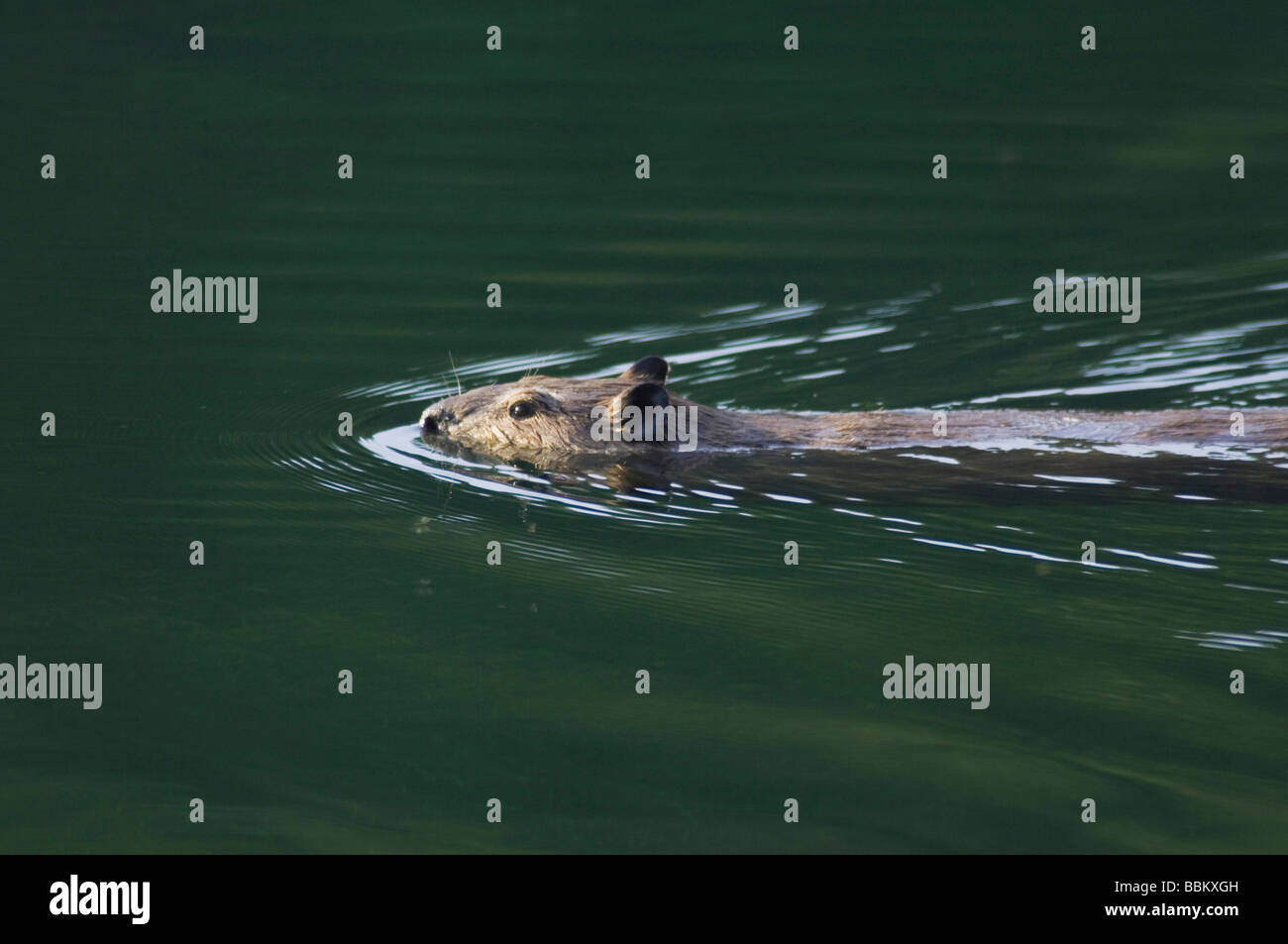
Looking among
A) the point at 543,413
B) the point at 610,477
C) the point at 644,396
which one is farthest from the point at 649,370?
the point at 610,477

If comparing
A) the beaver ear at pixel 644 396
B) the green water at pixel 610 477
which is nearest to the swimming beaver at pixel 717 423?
the beaver ear at pixel 644 396

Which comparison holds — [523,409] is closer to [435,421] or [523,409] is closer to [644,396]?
[435,421]

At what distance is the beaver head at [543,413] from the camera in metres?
9.38

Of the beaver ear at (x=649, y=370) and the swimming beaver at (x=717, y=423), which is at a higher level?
the beaver ear at (x=649, y=370)

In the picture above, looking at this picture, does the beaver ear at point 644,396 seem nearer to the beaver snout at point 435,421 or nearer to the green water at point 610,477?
the green water at point 610,477

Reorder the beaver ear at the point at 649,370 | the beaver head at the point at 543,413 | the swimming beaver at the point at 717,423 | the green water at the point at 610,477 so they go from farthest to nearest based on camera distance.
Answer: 1. the beaver ear at the point at 649,370
2. the beaver head at the point at 543,413
3. the swimming beaver at the point at 717,423
4. the green water at the point at 610,477

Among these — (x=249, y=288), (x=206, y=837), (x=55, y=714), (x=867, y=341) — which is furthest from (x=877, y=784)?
(x=249, y=288)

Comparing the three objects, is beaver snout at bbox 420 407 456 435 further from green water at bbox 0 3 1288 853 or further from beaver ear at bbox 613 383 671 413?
beaver ear at bbox 613 383 671 413

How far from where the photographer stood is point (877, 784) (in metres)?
5.35

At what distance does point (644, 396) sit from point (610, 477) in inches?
24.0

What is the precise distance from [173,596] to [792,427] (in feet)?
12.7

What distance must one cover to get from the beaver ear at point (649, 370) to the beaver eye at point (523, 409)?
0.65 m

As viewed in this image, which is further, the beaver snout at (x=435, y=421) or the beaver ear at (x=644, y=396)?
the beaver snout at (x=435, y=421)

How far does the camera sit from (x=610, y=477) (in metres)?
8.88
